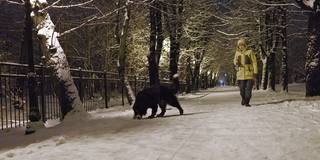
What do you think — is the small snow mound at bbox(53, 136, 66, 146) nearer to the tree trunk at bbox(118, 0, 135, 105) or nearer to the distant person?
the distant person

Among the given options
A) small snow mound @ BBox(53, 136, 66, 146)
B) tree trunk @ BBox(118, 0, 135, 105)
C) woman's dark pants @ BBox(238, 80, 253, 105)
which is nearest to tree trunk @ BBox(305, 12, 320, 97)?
woman's dark pants @ BBox(238, 80, 253, 105)

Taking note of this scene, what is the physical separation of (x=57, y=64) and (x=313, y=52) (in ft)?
28.0

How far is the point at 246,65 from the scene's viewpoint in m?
14.3

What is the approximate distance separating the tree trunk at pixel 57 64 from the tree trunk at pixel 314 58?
7901 mm

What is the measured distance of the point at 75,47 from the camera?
37.1 m

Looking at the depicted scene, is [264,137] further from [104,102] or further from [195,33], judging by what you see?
[195,33]

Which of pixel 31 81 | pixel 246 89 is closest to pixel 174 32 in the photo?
pixel 246 89

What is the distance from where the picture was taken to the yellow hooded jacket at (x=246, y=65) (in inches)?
561

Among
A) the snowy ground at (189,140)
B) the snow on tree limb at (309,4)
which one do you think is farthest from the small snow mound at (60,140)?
the snow on tree limb at (309,4)

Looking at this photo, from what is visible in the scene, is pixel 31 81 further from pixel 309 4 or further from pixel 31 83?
pixel 309 4

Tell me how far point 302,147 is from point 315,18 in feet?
36.2

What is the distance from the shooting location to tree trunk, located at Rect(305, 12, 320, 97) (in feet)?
57.1

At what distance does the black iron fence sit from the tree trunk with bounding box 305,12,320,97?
23.6ft

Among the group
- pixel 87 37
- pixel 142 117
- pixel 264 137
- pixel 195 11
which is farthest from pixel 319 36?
pixel 87 37
